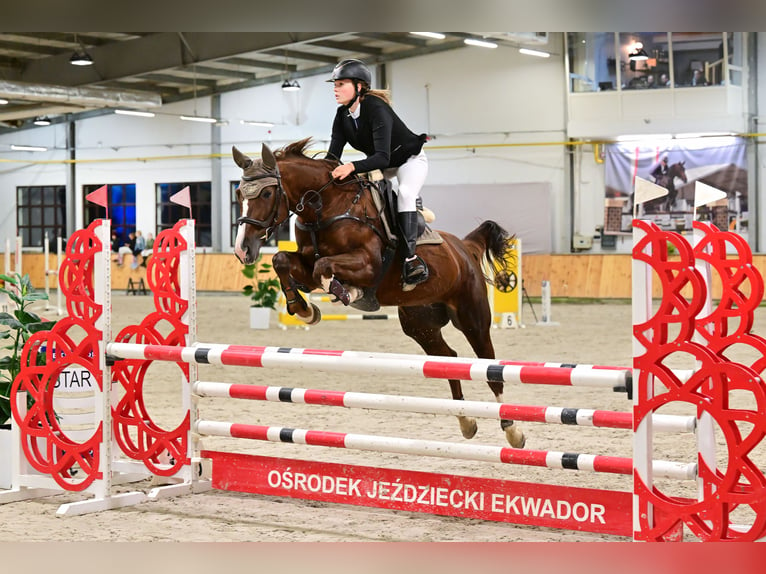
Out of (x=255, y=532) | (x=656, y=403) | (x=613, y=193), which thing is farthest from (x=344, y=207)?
(x=613, y=193)

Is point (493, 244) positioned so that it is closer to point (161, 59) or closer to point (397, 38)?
point (161, 59)

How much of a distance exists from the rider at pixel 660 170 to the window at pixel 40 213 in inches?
515

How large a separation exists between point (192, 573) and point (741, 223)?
1496 cm

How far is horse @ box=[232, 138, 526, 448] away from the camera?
341 cm

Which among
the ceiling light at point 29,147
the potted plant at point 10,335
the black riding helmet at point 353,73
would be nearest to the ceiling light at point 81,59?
the ceiling light at point 29,147

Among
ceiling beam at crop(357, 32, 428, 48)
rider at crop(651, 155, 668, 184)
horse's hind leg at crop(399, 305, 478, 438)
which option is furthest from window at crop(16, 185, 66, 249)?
horse's hind leg at crop(399, 305, 478, 438)

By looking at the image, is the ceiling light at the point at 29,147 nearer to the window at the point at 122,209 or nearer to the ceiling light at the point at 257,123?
the window at the point at 122,209

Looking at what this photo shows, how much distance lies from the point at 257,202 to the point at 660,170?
45.6 feet

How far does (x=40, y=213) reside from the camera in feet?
72.6

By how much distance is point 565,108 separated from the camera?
16.7 m

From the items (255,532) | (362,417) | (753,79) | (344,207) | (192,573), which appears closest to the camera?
(192,573)

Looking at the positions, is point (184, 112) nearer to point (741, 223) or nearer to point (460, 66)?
point (460, 66)

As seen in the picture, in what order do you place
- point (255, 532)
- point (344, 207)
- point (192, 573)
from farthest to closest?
1. point (344, 207)
2. point (255, 532)
3. point (192, 573)

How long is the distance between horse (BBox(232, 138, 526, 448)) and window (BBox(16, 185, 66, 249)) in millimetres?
19148
